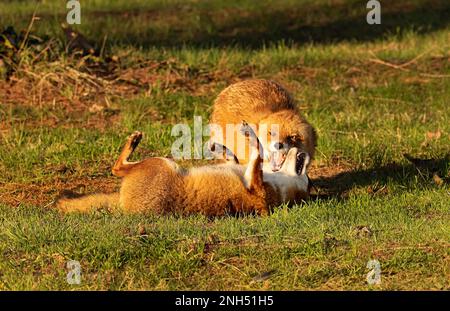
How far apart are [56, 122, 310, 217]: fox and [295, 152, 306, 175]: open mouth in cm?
19

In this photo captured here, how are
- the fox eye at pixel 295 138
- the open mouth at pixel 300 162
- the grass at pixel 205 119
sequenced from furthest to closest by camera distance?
the fox eye at pixel 295 138
the open mouth at pixel 300 162
the grass at pixel 205 119

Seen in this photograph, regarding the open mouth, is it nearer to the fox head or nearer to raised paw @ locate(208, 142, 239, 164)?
the fox head

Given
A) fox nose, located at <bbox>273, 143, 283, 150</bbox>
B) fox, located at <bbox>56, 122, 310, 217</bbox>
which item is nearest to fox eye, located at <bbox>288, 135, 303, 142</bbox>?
fox nose, located at <bbox>273, 143, 283, 150</bbox>

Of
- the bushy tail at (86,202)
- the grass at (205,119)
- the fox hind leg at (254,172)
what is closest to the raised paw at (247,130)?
the fox hind leg at (254,172)

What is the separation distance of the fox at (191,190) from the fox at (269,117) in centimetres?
44

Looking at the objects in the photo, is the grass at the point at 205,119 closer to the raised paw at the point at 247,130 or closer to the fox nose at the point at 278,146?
the fox nose at the point at 278,146

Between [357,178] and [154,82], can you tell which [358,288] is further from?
[154,82]

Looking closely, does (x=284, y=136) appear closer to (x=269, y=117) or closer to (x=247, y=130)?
(x=269, y=117)

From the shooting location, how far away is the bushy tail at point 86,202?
23.6 feet

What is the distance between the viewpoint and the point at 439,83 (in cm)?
1170

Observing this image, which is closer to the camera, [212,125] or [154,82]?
[212,125]

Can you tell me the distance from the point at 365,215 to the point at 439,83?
16.7ft

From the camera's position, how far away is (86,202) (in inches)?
284
